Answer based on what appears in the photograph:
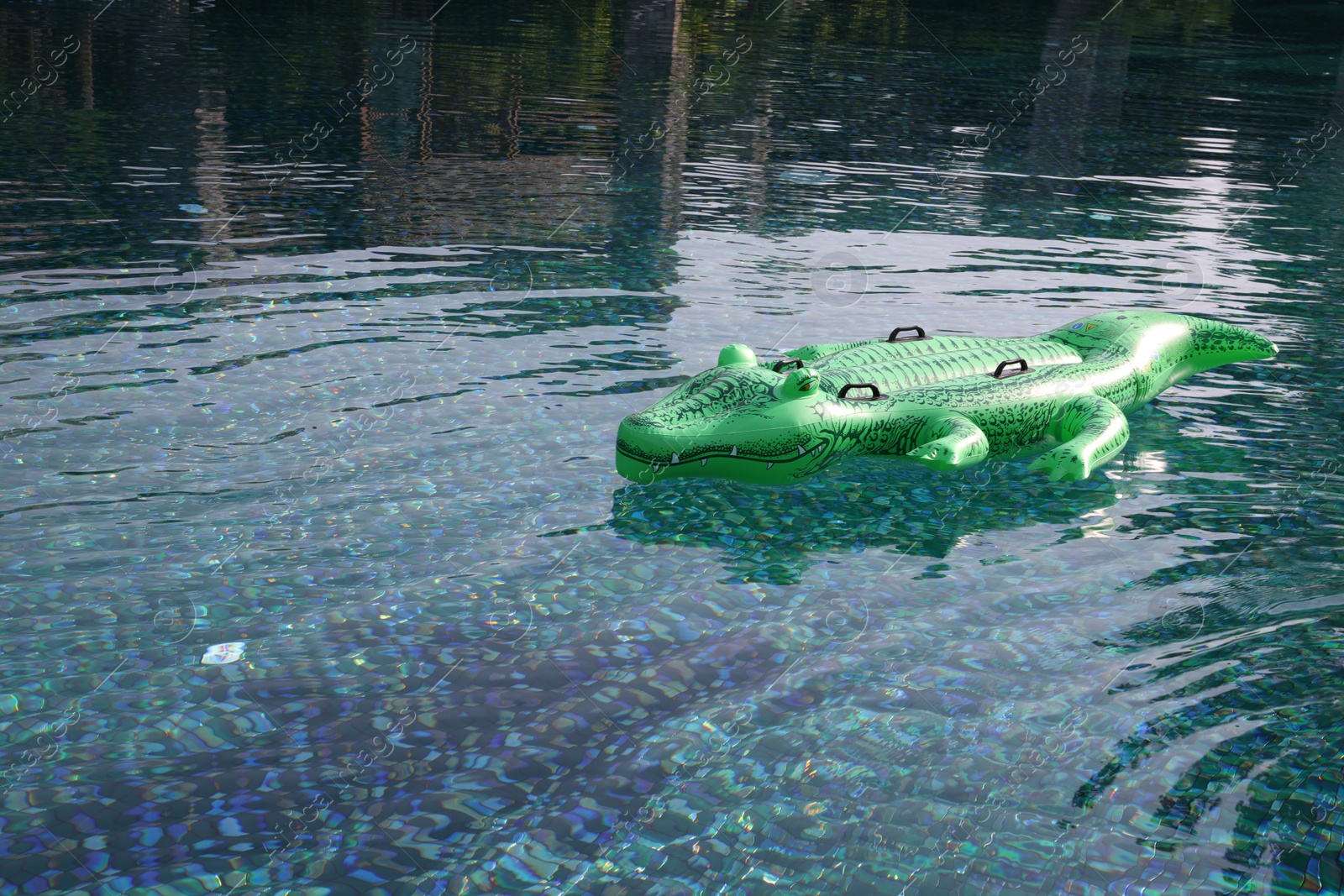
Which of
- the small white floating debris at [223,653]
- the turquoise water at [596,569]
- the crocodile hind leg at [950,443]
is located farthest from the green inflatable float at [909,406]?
the small white floating debris at [223,653]

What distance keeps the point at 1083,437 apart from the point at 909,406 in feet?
2.67

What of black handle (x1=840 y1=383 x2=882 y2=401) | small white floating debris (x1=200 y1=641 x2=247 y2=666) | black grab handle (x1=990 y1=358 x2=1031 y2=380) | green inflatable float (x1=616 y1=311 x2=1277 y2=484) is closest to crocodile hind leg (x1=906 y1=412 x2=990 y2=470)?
green inflatable float (x1=616 y1=311 x2=1277 y2=484)

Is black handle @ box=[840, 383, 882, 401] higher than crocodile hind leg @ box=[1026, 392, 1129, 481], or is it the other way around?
black handle @ box=[840, 383, 882, 401]

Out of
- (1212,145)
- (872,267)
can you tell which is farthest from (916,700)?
(1212,145)

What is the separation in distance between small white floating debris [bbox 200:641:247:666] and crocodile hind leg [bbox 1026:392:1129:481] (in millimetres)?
3505

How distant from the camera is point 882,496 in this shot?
577 centimetres

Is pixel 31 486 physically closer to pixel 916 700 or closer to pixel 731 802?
pixel 731 802

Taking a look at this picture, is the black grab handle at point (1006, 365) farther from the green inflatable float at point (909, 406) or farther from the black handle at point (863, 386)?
the black handle at point (863, 386)

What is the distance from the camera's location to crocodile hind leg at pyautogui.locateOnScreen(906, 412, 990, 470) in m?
5.24

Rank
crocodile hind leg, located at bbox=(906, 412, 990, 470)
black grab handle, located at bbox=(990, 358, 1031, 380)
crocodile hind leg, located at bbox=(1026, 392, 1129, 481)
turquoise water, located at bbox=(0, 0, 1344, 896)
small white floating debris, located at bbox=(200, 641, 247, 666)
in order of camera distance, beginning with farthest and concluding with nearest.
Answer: black grab handle, located at bbox=(990, 358, 1031, 380) < crocodile hind leg, located at bbox=(1026, 392, 1129, 481) < crocodile hind leg, located at bbox=(906, 412, 990, 470) < small white floating debris, located at bbox=(200, 641, 247, 666) < turquoise water, located at bbox=(0, 0, 1344, 896)

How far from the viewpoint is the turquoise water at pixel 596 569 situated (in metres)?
3.48

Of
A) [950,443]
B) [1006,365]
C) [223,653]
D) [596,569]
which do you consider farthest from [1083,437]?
[223,653]

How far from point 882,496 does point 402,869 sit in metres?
3.15

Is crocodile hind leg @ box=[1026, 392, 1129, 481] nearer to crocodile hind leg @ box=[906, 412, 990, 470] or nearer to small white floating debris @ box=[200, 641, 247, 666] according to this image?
crocodile hind leg @ box=[906, 412, 990, 470]
